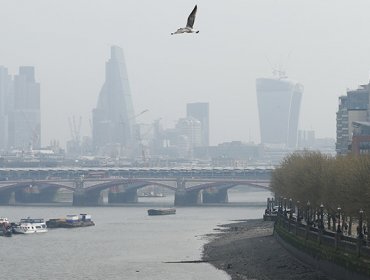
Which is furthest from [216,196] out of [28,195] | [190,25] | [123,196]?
[190,25]

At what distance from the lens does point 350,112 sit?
513 feet

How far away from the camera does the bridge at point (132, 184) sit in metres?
176

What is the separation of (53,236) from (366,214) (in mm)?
49965

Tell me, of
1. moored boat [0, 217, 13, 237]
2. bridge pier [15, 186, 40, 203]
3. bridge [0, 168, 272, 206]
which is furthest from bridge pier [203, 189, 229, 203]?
moored boat [0, 217, 13, 237]

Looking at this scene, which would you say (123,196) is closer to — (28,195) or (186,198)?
(28,195)

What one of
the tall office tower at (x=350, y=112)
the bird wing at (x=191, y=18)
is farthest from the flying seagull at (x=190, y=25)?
the tall office tower at (x=350, y=112)

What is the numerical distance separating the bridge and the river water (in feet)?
110

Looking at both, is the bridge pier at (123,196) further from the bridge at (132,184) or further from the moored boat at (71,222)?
the moored boat at (71,222)

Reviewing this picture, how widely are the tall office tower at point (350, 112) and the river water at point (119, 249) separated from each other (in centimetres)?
2104

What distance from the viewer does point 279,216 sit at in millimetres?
92250

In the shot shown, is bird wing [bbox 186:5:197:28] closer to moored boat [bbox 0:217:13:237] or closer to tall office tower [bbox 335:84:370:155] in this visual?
moored boat [bbox 0:217:13:237]

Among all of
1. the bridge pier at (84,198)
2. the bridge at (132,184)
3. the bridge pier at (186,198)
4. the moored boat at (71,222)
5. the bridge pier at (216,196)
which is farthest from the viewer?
the bridge pier at (216,196)

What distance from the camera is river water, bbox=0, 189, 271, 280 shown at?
67.1 m

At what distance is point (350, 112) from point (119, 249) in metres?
75.6
